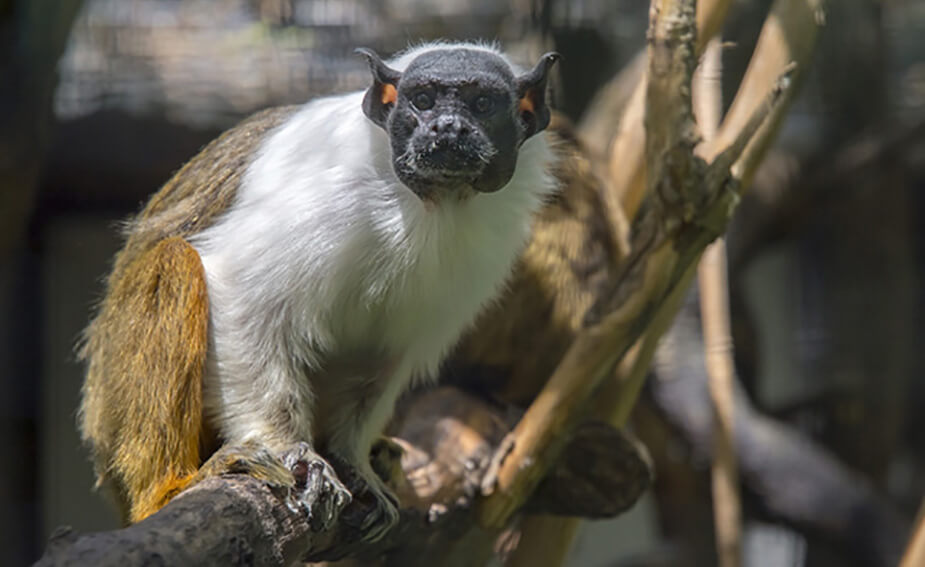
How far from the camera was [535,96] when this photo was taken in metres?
2.51

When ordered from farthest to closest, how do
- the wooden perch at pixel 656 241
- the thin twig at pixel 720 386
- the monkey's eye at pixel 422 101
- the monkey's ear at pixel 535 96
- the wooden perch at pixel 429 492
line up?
1. the thin twig at pixel 720 386
2. the wooden perch at pixel 656 241
3. the monkey's ear at pixel 535 96
4. the monkey's eye at pixel 422 101
5. the wooden perch at pixel 429 492

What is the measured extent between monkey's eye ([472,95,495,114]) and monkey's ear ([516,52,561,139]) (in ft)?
0.41

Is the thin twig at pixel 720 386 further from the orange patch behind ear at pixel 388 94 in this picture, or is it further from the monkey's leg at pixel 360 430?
the orange patch behind ear at pixel 388 94

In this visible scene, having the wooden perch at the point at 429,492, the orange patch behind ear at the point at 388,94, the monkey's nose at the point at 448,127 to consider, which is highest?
the orange patch behind ear at the point at 388,94

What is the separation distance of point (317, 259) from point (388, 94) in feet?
1.43

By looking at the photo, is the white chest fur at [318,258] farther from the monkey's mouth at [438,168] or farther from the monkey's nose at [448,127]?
the monkey's nose at [448,127]

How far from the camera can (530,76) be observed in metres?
2.47

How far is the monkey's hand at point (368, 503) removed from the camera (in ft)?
8.51

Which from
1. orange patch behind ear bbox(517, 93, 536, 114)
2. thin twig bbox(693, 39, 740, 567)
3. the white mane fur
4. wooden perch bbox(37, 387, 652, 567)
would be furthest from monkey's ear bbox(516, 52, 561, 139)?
wooden perch bbox(37, 387, 652, 567)

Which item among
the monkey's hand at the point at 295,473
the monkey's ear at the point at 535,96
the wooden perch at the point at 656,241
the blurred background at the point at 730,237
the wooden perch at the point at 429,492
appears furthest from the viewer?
the blurred background at the point at 730,237

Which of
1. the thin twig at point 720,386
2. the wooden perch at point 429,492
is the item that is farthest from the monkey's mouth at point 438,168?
the thin twig at point 720,386

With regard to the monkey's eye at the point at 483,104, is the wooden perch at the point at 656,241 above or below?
below

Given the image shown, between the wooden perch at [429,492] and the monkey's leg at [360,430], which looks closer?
the wooden perch at [429,492]

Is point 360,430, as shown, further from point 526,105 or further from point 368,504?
point 526,105
